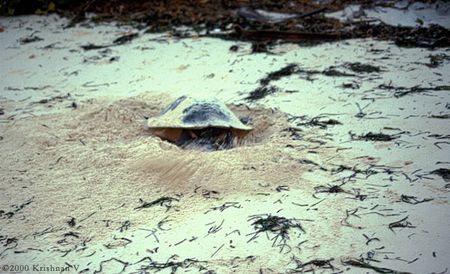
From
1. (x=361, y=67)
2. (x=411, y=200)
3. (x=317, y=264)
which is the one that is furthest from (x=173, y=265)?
(x=361, y=67)

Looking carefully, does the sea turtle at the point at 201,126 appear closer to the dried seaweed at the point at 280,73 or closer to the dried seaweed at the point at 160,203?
the dried seaweed at the point at 160,203

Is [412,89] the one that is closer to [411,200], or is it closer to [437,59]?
[437,59]

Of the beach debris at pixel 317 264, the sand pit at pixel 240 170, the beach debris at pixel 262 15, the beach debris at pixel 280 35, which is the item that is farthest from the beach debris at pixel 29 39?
the beach debris at pixel 317 264

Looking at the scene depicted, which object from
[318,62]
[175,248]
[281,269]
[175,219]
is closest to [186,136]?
[175,219]

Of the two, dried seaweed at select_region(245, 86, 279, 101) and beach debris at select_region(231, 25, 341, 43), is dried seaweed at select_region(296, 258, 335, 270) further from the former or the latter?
beach debris at select_region(231, 25, 341, 43)

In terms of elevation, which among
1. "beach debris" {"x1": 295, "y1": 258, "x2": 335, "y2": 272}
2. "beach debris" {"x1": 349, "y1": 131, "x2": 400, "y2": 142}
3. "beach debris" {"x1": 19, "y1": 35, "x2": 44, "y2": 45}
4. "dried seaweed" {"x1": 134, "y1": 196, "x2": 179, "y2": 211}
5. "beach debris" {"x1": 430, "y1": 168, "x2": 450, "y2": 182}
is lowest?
"beach debris" {"x1": 295, "y1": 258, "x2": 335, "y2": 272}

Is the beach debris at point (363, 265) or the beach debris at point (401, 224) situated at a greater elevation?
the beach debris at point (401, 224)

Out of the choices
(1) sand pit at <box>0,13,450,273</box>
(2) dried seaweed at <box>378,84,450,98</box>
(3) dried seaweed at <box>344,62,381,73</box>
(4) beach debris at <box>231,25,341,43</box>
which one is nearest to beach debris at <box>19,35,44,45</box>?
(1) sand pit at <box>0,13,450,273</box>

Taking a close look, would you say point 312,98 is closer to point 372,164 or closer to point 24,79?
point 372,164
